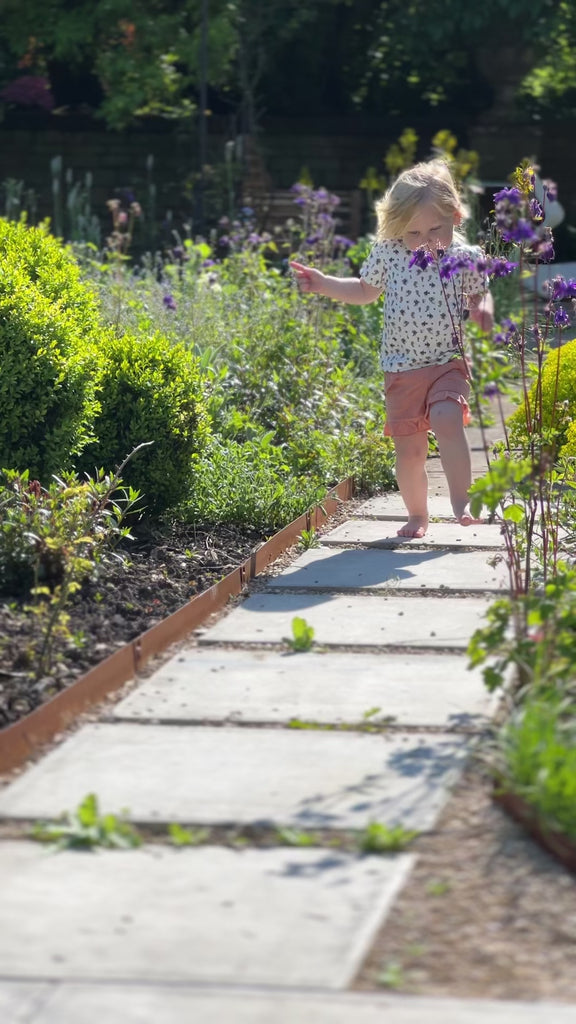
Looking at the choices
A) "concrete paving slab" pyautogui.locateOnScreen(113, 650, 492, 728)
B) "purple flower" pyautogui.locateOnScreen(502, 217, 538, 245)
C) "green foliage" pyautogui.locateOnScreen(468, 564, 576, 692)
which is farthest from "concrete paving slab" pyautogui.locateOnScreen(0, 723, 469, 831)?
"purple flower" pyautogui.locateOnScreen(502, 217, 538, 245)

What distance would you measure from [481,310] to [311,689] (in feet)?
8.94

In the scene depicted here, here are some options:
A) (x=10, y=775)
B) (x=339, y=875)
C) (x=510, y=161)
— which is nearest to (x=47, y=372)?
(x=10, y=775)

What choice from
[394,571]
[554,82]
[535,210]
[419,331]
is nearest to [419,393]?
[419,331]

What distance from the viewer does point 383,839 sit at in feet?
9.52

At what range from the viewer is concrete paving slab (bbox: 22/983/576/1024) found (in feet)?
7.41

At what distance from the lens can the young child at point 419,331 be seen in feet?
19.4

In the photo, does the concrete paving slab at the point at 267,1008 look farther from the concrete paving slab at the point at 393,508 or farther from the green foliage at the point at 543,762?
the concrete paving slab at the point at 393,508

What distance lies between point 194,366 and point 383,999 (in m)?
4.19

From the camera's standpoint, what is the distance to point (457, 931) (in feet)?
8.41

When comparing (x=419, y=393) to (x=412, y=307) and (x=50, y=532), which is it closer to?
(x=412, y=307)

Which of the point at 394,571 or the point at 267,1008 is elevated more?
the point at 267,1008

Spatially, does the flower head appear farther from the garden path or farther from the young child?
the young child

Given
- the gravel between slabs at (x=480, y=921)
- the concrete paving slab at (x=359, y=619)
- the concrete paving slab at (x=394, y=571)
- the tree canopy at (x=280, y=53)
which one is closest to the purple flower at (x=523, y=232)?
the concrete paving slab at (x=359, y=619)

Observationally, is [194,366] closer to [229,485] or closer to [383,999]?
[229,485]
